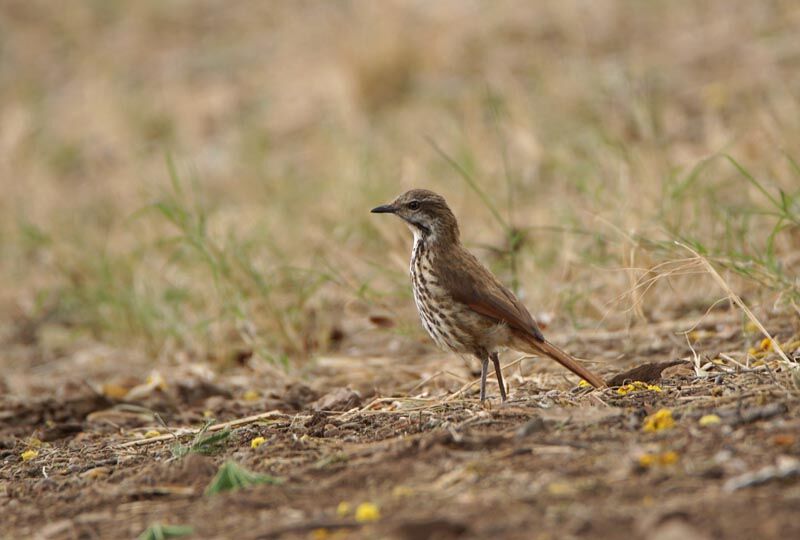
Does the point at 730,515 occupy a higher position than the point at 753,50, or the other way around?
the point at 753,50

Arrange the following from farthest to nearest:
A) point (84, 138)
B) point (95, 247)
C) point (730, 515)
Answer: point (84, 138) < point (95, 247) < point (730, 515)

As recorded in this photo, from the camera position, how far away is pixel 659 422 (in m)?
4.08

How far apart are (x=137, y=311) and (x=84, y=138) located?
6.97m

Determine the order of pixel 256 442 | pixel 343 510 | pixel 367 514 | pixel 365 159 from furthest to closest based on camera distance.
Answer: pixel 365 159 < pixel 256 442 < pixel 343 510 < pixel 367 514

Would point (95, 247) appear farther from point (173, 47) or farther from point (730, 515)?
point (173, 47)

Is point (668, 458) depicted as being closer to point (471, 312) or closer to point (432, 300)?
point (471, 312)

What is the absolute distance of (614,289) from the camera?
6.87 m

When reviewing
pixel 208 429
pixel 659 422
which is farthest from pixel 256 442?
pixel 659 422

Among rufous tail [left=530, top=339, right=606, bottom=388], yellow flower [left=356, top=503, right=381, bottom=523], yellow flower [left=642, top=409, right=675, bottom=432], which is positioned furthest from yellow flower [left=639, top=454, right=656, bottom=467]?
rufous tail [left=530, top=339, right=606, bottom=388]

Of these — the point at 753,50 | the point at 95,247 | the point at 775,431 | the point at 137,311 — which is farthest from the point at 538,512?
the point at 753,50

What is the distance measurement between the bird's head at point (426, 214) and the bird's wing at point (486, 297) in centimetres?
31

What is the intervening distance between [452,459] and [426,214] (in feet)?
6.75

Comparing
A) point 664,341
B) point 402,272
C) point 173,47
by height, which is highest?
point 173,47

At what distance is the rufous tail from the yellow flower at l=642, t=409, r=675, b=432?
926mm
